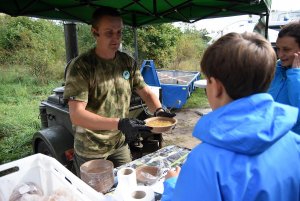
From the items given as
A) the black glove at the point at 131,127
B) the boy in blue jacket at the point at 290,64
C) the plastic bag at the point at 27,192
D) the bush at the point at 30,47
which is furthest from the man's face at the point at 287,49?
the bush at the point at 30,47

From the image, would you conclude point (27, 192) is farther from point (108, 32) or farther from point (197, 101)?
point (197, 101)

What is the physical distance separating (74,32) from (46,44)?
7.85 metres

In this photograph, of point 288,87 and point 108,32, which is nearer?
point 288,87

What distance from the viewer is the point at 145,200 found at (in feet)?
4.40

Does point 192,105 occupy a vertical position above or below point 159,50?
below

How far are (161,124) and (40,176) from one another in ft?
3.10

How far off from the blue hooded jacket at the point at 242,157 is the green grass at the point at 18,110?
432 centimetres

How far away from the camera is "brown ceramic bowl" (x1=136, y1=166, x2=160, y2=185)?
66.1 inches

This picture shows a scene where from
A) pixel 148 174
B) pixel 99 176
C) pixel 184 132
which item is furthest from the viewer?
pixel 184 132

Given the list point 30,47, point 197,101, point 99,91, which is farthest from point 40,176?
point 30,47

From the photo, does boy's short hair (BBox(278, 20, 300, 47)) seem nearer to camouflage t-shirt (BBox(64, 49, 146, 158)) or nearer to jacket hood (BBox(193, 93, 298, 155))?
jacket hood (BBox(193, 93, 298, 155))

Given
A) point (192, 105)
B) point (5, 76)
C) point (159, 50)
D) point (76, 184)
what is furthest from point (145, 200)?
point (159, 50)

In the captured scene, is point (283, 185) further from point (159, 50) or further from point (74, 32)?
point (159, 50)

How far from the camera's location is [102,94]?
220 cm
